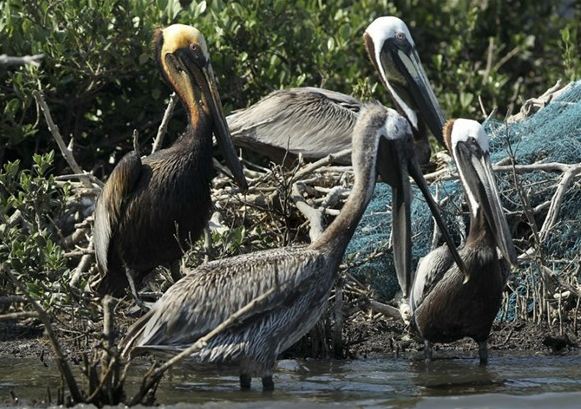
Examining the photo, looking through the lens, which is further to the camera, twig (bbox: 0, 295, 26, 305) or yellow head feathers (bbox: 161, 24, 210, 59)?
yellow head feathers (bbox: 161, 24, 210, 59)

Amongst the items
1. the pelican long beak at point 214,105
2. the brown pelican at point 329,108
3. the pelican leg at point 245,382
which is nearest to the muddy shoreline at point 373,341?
the pelican leg at point 245,382

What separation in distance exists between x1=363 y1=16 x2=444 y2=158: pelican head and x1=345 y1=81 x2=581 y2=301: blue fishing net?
787mm

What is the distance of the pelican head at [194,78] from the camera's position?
821cm

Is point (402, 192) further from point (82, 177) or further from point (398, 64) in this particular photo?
point (398, 64)

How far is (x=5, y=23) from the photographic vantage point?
8.97 metres

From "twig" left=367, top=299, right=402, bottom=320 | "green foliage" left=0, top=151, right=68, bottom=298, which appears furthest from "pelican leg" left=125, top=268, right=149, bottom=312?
"twig" left=367, top=299, right=402, bottom=320

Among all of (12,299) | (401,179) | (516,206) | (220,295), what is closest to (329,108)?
(516,206)

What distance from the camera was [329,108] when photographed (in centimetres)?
1007

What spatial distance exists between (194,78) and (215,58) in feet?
4.00

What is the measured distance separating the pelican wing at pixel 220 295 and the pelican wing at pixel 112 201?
3.61 feet

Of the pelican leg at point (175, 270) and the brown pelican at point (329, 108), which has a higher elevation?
the brown pelican at point (329, 108)

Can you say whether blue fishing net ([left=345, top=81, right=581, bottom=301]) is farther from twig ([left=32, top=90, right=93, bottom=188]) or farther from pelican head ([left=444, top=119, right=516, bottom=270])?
twig ([left=32, top=90, right=93, bottom=188])

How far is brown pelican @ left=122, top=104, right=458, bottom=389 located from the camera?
6.71m

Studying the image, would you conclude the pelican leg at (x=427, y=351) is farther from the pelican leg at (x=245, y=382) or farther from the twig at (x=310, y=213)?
the pelican leg at (x=245, y=382)
